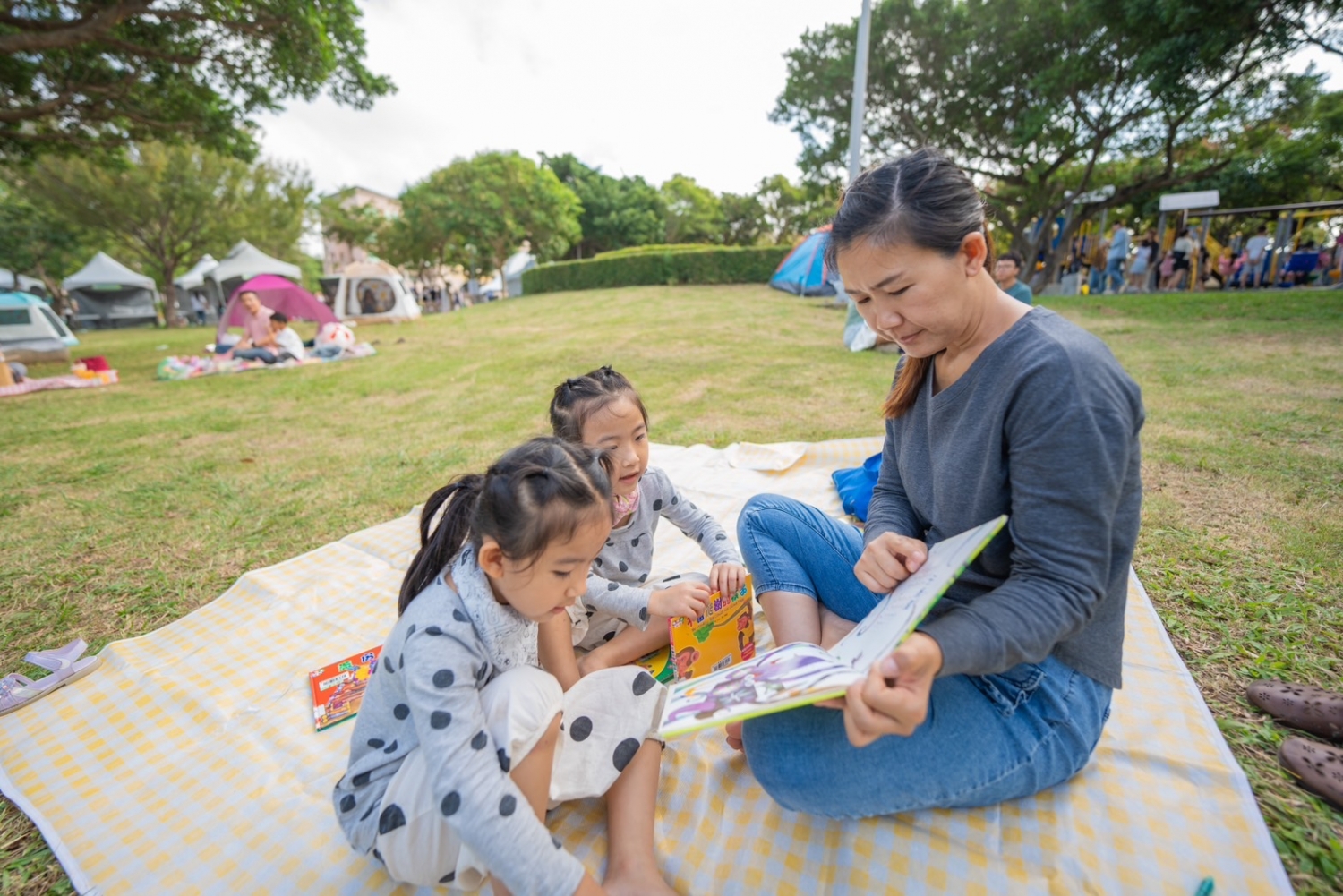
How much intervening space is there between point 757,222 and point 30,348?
3293 centimetres

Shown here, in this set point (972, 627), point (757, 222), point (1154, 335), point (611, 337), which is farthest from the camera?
point (757, 222)

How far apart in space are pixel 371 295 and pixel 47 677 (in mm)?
16214

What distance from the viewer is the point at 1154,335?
7.24 meters

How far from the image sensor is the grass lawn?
191 cm

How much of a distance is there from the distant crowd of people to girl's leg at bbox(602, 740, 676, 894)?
15.6 metres

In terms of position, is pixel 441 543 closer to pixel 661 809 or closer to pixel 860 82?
pixel 661 809

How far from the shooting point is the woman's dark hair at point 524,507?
1170mm

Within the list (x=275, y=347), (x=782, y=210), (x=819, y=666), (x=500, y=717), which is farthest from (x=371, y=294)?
(x=782, y=210)

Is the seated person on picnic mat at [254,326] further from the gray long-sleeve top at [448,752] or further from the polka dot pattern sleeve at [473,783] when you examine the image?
the polka dot pattern sleeve at [473,783]

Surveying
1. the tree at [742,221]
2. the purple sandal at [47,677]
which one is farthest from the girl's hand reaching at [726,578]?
the tree at [742,221]

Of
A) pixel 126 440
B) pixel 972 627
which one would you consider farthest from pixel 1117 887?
pixel 126 440

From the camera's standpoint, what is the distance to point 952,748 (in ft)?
3.70

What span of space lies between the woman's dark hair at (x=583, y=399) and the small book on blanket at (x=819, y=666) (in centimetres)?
88

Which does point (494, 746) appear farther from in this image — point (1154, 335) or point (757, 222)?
point (757, 222)
